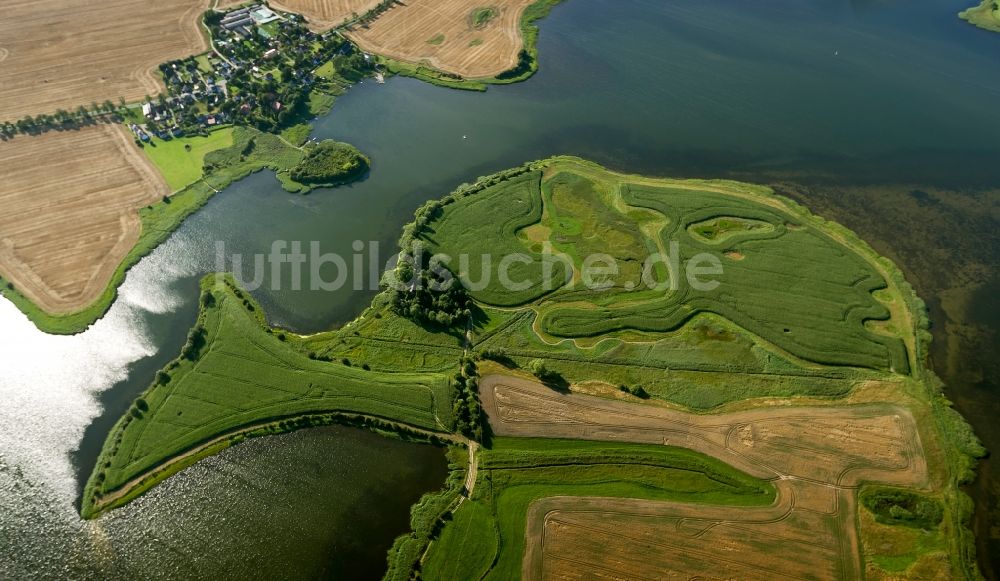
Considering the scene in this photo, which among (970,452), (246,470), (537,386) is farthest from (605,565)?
(970,452)

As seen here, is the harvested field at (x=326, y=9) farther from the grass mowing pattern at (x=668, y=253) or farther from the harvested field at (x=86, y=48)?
the grass mowing pattern at (x=668, y=253)

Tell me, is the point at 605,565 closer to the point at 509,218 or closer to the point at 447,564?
the point at 447,564

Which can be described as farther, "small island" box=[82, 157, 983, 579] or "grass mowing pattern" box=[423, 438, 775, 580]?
"small island" box=[82, 157, 983, 579]

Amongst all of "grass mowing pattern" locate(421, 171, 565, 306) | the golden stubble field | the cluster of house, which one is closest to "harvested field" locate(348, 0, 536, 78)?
the cluster of house

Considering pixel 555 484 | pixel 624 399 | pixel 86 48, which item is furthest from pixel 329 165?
pixel 86 48

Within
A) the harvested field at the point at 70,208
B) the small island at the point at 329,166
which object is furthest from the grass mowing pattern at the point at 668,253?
the harvested field at the point at 70,208

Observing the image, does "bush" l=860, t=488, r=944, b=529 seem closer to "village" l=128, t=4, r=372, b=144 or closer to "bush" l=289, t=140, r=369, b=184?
"bush" l=289, t=140, r=369, b=184
